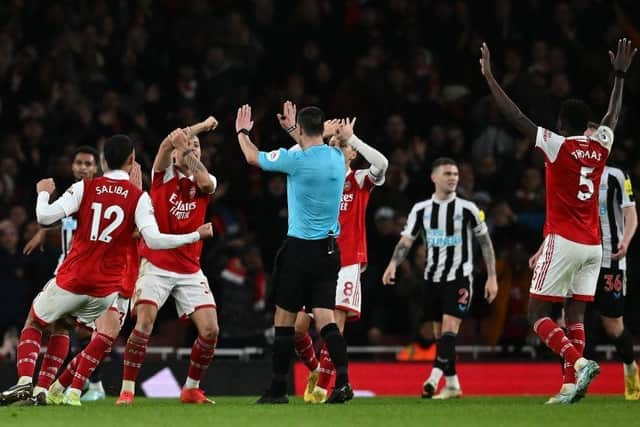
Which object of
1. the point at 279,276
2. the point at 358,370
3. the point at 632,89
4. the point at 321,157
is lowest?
the point at 358,370

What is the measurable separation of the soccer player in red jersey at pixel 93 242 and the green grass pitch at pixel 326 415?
1.63 feet

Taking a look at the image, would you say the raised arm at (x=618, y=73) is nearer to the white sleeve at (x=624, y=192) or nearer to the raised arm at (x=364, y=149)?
the white sleeve at (x=624, y=192)

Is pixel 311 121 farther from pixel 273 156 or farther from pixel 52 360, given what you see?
pixel 52 360

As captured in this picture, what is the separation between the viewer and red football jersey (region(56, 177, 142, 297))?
1087cm

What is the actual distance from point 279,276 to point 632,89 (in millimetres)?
10944

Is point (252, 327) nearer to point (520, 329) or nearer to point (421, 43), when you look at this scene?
point (520, 329)

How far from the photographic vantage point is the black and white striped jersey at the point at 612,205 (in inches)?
513

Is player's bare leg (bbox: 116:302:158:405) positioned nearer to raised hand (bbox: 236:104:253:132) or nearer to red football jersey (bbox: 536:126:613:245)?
raised hand (bbox: 236:104:253:132)

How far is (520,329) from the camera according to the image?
16953mm

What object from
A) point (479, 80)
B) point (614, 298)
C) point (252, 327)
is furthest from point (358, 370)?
point (479, 80)

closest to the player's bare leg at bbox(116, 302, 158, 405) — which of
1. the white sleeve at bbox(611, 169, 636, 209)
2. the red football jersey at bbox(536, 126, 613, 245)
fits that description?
the red football jersey at bbox(536, 126, 613, 245)

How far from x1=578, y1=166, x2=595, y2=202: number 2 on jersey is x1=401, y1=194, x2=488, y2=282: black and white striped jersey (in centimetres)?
239

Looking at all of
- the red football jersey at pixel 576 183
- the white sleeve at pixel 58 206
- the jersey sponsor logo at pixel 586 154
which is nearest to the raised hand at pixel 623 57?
the red football jersey at pixel 576 183

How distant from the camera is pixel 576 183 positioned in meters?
11.6
